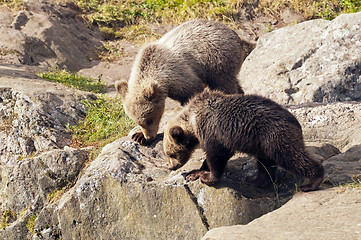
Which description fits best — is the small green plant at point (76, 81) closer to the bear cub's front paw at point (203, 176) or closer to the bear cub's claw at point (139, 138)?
the bear cub's claw at point (139, 138)

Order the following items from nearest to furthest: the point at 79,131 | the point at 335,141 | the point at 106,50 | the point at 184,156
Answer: the point at 184,156 → the point at 335,141 → the point at 79,131 → the point at 106,50

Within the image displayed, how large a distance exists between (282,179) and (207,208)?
42.3 inches

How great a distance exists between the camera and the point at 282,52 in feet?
31.7

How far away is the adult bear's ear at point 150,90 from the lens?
6617 millimetres

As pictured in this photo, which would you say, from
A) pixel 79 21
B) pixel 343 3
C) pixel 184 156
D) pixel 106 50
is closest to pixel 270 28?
pixel 343 3

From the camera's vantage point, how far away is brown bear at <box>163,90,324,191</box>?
471cm

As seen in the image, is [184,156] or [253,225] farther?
[184,156]

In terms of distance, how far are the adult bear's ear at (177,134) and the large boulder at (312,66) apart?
361 cm

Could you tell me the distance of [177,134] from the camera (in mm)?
5430

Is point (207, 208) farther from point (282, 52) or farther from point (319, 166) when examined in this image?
point (282, 52)

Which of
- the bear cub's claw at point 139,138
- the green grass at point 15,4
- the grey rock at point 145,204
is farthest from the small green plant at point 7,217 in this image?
the green grass at point 15,4

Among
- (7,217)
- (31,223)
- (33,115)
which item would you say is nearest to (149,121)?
(31,223)

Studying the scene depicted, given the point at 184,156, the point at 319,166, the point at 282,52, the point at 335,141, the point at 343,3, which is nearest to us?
the point at 319,166

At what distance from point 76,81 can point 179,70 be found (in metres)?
4.82
